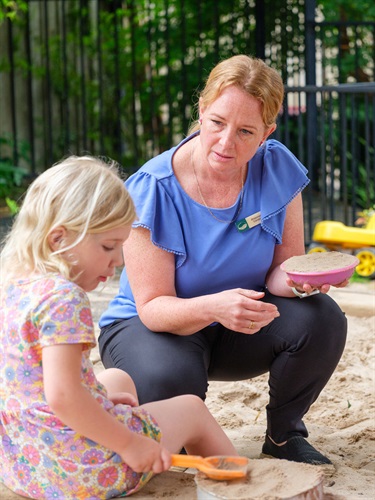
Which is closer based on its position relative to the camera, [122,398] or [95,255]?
[95,255]

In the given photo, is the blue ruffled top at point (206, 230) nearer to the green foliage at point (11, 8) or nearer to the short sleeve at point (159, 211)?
the short sleeve at point (159, 211)

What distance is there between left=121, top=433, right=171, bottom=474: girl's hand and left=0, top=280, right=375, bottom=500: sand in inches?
5.8

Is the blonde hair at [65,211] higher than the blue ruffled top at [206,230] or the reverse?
higher

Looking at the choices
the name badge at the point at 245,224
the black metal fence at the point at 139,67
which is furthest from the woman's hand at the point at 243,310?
the black metal fence at the point at 139,67

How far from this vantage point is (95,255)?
7.13 ft

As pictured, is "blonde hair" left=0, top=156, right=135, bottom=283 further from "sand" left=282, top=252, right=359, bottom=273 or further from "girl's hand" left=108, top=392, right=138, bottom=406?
"sand" left=282, top=252, right=359, bottom=273

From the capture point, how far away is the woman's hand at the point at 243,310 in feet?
8.39

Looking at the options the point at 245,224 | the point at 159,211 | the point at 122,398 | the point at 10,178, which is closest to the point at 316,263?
the point at 245,224

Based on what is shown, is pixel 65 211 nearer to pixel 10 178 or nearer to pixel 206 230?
pixel 206 230

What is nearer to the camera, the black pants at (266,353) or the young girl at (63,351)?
the young girl at (63,351)

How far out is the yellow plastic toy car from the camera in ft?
17.1

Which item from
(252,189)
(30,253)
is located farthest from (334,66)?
(30,253)

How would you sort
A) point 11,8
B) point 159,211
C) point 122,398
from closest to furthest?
point 122,398 → point 159,211 → point 11,8

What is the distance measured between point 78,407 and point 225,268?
946 millimetres
